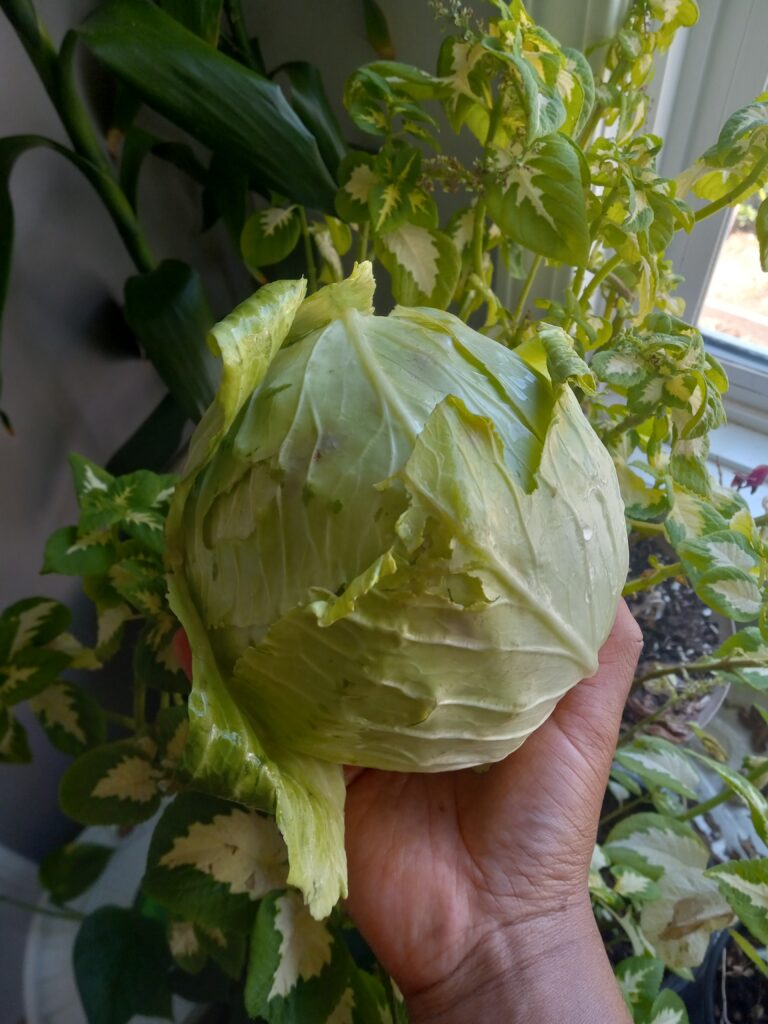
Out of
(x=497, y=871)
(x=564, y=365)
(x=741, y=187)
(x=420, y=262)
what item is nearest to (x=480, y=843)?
(x=497, y=871)

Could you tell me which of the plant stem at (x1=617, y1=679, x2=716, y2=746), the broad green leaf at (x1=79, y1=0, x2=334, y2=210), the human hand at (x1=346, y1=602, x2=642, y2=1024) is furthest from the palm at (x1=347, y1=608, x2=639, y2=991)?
the broad green leaf at (x1=79, y1=0, x2=334, y2=210)

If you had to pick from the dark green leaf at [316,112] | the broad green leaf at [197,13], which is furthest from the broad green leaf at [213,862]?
the broad green leaf at [197,13]

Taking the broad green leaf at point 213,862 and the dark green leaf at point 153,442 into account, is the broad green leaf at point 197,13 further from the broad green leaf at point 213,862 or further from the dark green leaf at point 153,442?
the broad green leaf at point 213,862

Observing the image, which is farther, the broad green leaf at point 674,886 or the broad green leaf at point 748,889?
the broad green leaf at point 674,886

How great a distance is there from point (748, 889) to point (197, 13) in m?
1.21

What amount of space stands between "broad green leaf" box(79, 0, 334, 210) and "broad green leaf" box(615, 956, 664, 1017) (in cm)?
100

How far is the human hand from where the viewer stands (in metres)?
0.74

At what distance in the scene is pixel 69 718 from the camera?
3.10 ft

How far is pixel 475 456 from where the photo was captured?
53 centimetres

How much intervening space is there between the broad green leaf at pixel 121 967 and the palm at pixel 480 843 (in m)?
0.34

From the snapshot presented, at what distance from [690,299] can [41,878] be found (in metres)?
1.51

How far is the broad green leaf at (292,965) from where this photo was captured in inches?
26.5

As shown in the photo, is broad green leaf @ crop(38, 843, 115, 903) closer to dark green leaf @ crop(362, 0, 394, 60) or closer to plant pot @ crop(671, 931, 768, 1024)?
plant pot @ crop(671, 931, 768, 1024)

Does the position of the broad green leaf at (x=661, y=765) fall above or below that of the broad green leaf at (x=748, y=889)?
below
